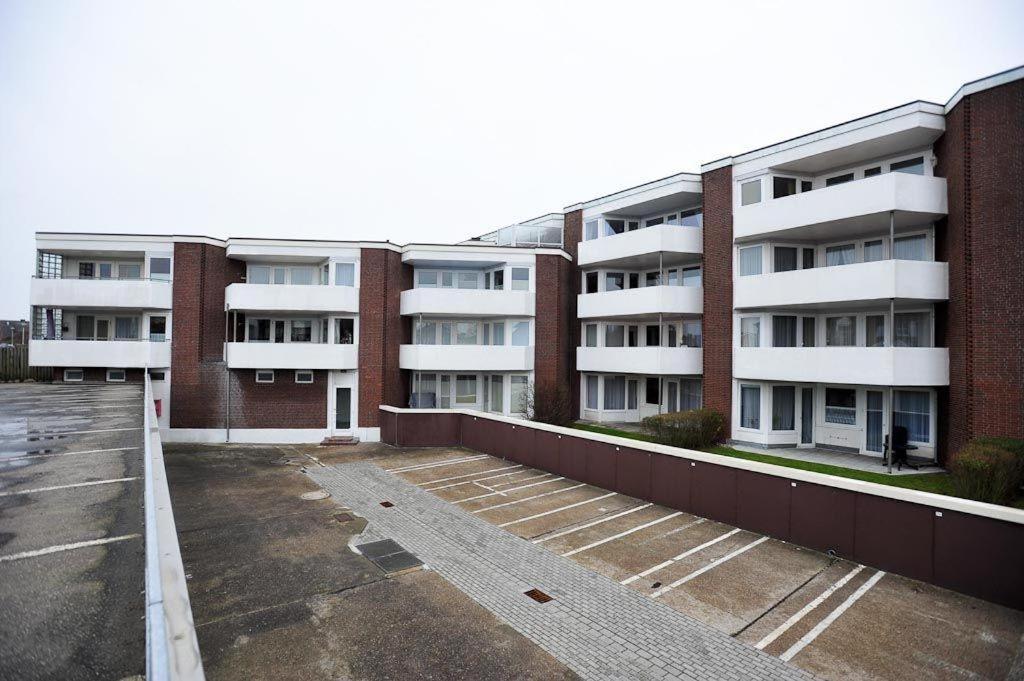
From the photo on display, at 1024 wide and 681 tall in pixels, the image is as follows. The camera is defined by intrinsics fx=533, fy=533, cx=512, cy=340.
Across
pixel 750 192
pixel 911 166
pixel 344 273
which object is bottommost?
pixel 344 273

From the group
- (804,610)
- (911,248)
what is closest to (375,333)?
(804,610)

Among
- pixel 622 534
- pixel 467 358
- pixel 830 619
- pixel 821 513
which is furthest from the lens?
pixel 467 358

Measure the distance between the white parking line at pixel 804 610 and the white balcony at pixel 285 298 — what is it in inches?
867

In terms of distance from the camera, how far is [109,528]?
5.57 metres

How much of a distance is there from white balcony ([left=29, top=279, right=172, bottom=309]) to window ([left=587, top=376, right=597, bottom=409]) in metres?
21.6

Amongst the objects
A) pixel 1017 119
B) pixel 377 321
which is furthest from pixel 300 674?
pixel 1017 119

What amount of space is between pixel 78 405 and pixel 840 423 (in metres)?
26.2

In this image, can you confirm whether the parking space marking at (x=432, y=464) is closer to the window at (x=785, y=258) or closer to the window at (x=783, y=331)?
the window at (x=783, y=331)

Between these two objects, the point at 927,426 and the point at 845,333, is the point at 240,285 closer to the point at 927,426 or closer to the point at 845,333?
the point at 845,333

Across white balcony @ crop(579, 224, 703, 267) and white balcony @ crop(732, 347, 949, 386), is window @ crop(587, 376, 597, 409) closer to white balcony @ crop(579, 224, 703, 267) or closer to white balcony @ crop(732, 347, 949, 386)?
white balcony @ crop(579, 224, 703, 267)

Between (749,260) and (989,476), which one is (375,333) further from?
(989,476)

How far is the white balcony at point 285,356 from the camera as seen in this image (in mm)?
24734

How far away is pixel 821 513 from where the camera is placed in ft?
34.6

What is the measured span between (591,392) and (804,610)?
69.5ft
